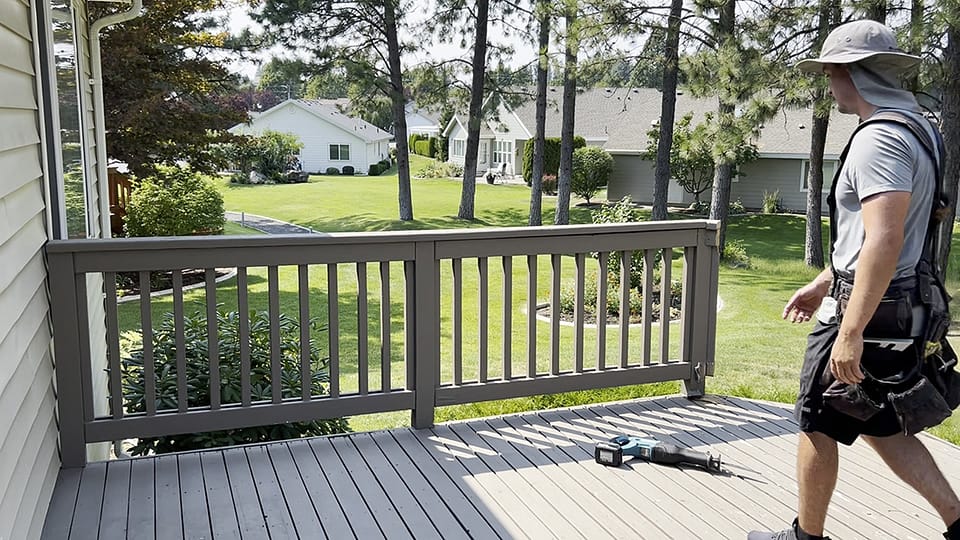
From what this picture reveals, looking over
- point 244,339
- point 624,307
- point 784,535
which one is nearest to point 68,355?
point 244,339

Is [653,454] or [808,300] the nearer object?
[808,300]

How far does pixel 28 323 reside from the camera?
8.41ft

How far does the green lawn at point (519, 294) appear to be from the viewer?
6.05 meters

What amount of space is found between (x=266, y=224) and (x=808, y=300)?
1901cm

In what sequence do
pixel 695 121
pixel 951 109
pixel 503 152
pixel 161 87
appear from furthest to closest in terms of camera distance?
pixel 503 152 < pixel 695 121 < pixel 161 87 < pixel 951 109

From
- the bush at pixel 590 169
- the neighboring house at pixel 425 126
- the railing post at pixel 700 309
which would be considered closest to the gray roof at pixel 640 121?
the bush at pixel 590 169

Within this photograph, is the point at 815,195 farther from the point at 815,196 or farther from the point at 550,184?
the point at 550,184

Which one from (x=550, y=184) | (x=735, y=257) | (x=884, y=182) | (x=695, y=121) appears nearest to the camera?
(x=884, y=182)

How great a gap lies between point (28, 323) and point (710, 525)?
7.33 ft

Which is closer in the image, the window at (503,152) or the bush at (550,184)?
the bush at (550,184)

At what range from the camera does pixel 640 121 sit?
944 inches

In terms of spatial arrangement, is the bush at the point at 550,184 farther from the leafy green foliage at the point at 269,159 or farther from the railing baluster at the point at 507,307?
the railing baluster at the point at 507,307

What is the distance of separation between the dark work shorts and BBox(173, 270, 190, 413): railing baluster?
7.21 feet

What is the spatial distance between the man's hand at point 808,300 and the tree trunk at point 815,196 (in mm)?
12050
